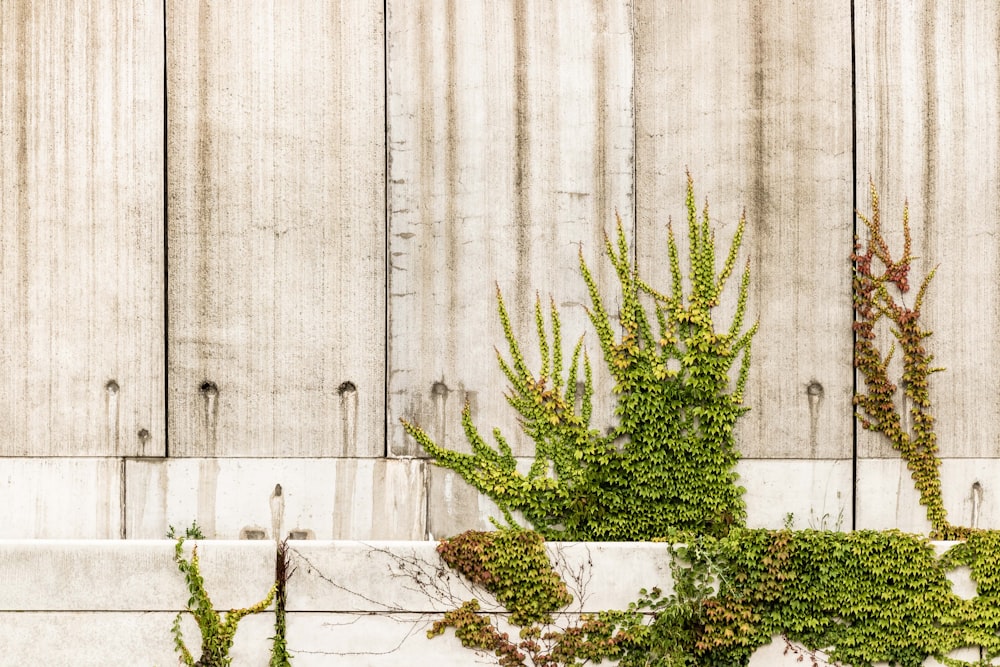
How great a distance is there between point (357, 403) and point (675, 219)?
327cm

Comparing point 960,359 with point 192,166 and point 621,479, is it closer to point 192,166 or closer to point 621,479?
point 621,479

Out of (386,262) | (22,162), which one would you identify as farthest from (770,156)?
(22,162)

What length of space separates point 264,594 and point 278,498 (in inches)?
31.4

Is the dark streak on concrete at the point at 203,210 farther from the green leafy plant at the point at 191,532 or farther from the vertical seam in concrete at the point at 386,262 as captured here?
the vertical seam in concrete at the point at 386,262

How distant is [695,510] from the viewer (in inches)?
239

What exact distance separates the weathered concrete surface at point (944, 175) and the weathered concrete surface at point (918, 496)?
176mm

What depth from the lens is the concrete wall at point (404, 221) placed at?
6.13m

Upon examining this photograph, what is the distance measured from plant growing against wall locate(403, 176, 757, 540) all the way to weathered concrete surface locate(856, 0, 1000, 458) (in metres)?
1.59

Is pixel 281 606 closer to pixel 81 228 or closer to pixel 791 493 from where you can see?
pixel 81 228

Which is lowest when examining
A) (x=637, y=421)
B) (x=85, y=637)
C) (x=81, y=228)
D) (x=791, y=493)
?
(x=85, y=637)

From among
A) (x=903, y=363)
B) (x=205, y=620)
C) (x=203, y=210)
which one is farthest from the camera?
(x=903, y=363)

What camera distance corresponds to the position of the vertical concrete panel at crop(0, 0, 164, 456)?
6125 millimetres

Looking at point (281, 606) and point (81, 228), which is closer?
point (281, 606)

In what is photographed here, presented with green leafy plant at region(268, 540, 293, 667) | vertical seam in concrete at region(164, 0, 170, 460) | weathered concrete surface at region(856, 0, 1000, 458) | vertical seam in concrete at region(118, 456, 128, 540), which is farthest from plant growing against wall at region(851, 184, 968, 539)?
vertical seam in concrete at region(118, 456, 128, 540)
